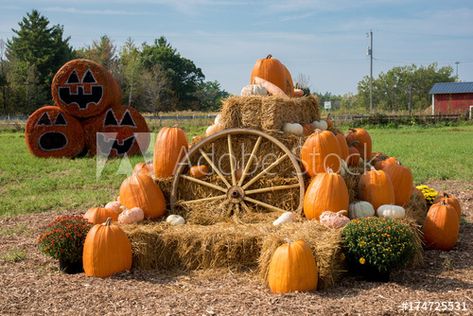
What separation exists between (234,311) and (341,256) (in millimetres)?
1484

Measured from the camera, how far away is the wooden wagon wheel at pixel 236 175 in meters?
6.91

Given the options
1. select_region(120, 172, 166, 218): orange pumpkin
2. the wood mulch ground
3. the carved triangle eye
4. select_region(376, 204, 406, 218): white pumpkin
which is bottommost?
the wood mulch ground

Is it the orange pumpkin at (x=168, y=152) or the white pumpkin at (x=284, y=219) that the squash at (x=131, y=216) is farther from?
the white pumpkin at (x=284, y=219)

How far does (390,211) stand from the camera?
20.7 ft

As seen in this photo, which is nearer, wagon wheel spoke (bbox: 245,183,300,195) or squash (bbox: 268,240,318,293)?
squash (bbox: 268,240,318,293)

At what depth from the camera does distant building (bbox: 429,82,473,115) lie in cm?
4923

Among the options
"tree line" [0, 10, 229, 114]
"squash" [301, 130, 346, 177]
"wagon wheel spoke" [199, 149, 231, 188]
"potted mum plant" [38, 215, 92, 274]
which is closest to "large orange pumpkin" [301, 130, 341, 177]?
"squash" [301, 130, 346, 177]

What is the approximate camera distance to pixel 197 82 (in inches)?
2275

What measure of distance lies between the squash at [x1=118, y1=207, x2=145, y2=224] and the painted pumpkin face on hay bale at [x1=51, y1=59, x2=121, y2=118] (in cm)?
1167

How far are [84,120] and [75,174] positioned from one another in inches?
170

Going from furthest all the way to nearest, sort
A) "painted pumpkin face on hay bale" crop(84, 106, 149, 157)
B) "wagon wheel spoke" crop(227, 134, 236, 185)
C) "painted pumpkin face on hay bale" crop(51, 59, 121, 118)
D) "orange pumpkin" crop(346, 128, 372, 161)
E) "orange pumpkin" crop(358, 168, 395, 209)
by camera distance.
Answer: "painted pumpkin face on hay bale" crop(84, 106, 149, 157) < "painted pumpkin face on hay bale" crop(51, 59, 121, 118) < "orange pumpkin" crop(346, 128, 372, 161) < "wagon wheel spoke" crop(227, 134, 236, 185) < "orange pumpkin" crop(358, 168, 395, 209)

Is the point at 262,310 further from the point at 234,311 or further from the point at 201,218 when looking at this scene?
the point at 201,218

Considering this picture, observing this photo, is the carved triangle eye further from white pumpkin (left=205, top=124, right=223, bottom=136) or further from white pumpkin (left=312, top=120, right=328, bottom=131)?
white pumpkin (left=312, top=120, right=328, bottom=131)

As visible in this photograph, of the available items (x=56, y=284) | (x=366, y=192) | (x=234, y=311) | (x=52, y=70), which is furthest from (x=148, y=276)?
(x=52, y=70)
